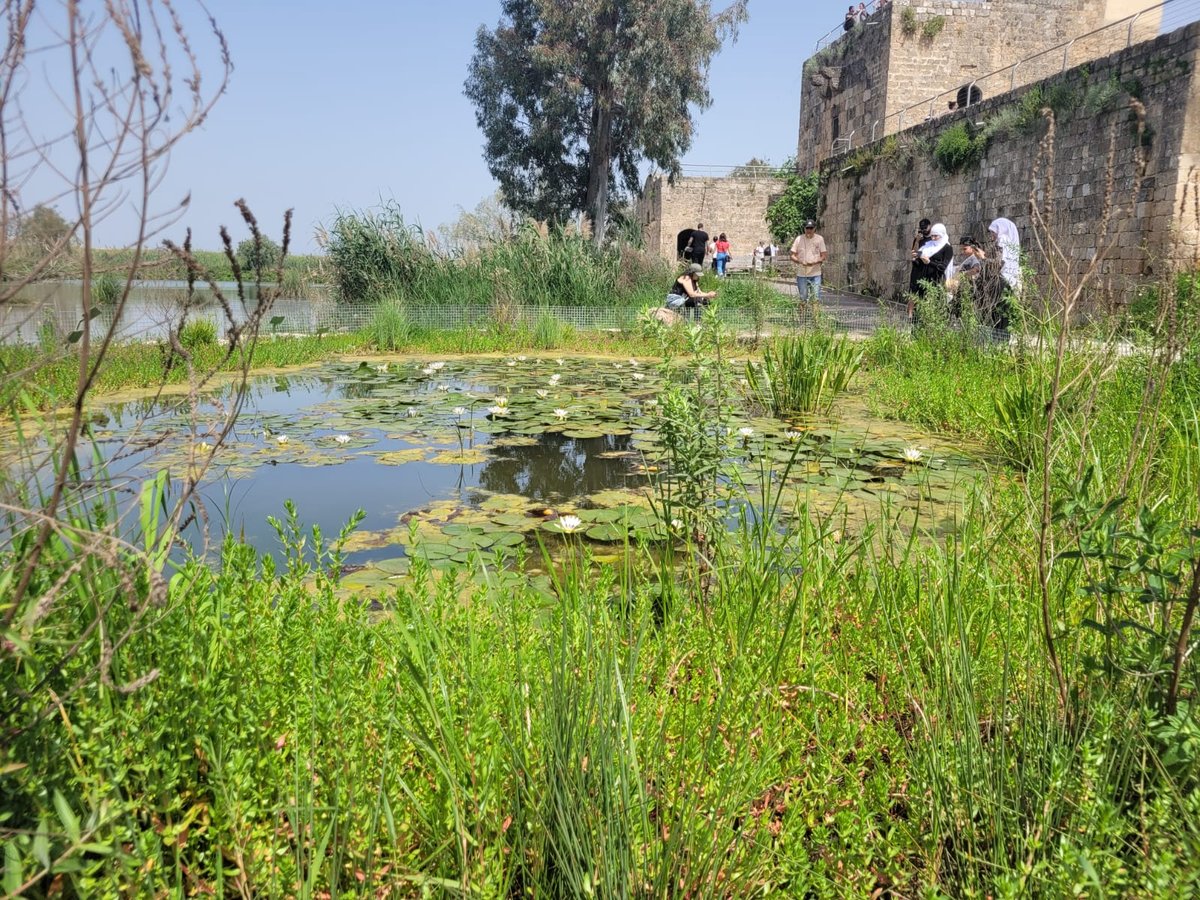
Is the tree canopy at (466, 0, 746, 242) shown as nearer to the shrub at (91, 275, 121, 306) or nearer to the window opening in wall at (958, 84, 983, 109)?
the window opening in wall at (958, 84, 983, 109)

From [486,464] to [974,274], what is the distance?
503 centimetres

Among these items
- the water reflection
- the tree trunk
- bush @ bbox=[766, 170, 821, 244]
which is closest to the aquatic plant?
the water reflection

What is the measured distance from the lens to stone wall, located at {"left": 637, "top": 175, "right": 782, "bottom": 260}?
24359 millimetres

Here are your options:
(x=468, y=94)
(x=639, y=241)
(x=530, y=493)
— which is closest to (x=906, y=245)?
(x=639, y=241)

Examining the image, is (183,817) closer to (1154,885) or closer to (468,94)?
(1154,885)

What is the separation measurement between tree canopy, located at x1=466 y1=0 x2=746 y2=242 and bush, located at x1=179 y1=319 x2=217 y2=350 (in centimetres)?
1107

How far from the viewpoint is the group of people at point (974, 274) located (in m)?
6.37

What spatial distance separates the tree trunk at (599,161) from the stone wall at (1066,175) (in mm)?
4796

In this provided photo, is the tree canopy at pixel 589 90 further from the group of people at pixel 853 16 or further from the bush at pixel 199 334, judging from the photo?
the bush at pixel 199 334

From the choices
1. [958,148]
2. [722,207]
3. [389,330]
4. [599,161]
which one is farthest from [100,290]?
[722,207]

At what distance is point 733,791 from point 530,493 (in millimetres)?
2398

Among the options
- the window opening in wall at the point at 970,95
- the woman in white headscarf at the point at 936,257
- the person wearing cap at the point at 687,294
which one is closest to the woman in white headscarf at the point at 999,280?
the woman in white headscarf at the point at 936,257

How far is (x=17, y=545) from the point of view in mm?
1332

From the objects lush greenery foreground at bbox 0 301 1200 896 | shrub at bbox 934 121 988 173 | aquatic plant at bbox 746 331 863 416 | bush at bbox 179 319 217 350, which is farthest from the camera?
shrub at bbox 934 121 988 173
